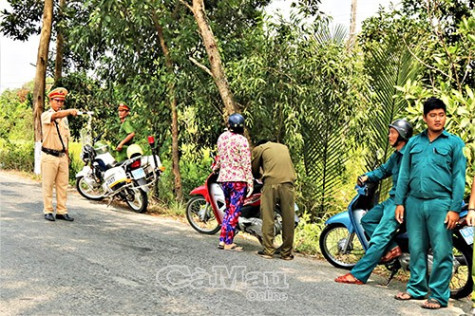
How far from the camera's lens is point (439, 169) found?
208 inches

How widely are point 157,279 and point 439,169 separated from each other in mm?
3118

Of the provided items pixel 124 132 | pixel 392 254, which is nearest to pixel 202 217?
pixel 124 132

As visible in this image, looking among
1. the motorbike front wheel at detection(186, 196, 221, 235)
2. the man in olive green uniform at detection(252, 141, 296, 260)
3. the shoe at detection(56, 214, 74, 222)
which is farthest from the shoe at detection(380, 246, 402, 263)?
the shoe at detection(56, 214, 74, 222)

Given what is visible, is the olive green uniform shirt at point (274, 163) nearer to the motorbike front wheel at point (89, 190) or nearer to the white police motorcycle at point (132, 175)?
the white police motorcycle at point (132, 175)

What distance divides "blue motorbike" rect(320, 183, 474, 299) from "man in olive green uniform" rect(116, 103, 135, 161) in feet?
17.7

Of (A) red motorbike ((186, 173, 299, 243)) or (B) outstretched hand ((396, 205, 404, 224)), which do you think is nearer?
(B) outstretched hand ((396, 205, 404, 224))

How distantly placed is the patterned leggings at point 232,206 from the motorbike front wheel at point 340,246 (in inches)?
48.6

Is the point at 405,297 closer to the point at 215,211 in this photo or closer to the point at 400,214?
the point at 400,214

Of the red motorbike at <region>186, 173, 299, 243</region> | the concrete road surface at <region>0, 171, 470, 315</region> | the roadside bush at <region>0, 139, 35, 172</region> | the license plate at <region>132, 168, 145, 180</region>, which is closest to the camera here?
the concrete road surface at <region>0, 171, 470, 315</region>

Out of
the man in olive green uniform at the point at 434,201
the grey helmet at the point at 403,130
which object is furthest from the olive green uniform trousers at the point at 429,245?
the grey helmet at the point at 403,130

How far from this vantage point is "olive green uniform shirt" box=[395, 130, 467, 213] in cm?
521

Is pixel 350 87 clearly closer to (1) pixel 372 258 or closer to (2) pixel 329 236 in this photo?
(2) pixel 329 236

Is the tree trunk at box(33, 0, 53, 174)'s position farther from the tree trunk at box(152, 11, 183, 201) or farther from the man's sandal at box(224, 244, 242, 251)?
the man's sandal at box(224, 244, 242, 251)

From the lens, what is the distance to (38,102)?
15859 mm
